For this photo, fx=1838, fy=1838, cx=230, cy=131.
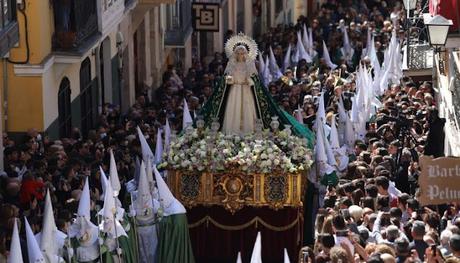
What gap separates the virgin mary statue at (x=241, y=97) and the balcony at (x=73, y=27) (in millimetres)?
5415

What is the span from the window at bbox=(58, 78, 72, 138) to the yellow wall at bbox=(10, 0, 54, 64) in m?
1.37

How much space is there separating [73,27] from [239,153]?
278 inches

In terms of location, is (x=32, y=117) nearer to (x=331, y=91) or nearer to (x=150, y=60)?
(x=331, y=91)

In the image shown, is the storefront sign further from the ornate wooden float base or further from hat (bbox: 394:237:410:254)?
hat (bbox: 394:237:410:254)

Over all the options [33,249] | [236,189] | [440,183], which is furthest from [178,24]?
[440,183]

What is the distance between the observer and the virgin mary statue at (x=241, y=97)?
24188 mm

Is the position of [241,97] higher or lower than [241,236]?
higher

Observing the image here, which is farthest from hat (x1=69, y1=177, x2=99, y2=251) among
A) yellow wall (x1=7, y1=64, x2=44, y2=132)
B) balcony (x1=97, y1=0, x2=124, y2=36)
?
balcony (x1=97, y1=0, x2=124, y2=36)

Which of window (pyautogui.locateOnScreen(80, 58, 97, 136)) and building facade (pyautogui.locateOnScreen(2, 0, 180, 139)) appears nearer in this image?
building facade (pyautogui.locateOnScreen(2, 0, 180, 139))

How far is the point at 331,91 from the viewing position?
1324 inches

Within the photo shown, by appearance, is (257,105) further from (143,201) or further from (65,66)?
(65,66)

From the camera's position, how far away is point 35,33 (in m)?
28.3

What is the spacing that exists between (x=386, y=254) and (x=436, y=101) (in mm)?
18436

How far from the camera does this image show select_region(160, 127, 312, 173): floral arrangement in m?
23.5
